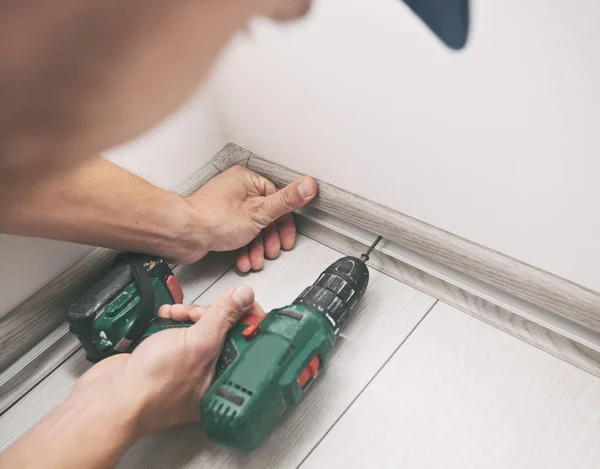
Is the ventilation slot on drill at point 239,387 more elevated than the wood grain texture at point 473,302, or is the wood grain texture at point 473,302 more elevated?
the ventilation slot on drill at point 239,387

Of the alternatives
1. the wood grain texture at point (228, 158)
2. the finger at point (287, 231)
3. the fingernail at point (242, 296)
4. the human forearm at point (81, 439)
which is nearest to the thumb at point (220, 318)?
the fingernail at point (242, 296)

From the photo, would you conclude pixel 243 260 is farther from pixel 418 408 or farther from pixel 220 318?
pixel 418 408

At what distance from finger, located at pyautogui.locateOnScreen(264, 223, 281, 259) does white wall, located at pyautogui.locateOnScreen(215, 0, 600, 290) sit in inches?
5.3

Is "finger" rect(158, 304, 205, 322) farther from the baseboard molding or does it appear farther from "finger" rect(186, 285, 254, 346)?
the baseboard molding

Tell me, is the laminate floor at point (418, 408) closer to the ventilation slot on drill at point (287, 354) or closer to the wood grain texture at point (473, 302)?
the wood grain texture at point (473, 302)

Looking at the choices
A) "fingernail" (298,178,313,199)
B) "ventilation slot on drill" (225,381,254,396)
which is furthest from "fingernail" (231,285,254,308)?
"fingernail" (298,178,313,199)

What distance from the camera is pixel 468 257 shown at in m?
0.75

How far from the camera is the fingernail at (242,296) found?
2.42ft

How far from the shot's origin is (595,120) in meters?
0.51

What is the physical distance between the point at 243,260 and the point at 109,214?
0.23m

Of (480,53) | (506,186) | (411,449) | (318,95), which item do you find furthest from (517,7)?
(411,449)

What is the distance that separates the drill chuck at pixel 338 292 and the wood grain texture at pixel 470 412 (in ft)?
0.34

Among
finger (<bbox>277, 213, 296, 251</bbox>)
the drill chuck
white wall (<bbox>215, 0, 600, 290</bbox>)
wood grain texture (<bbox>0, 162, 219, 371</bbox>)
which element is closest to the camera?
white wall (<bbox>215, 0, 600, 290</bbox>)

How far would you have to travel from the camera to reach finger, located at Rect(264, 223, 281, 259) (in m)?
0.95
